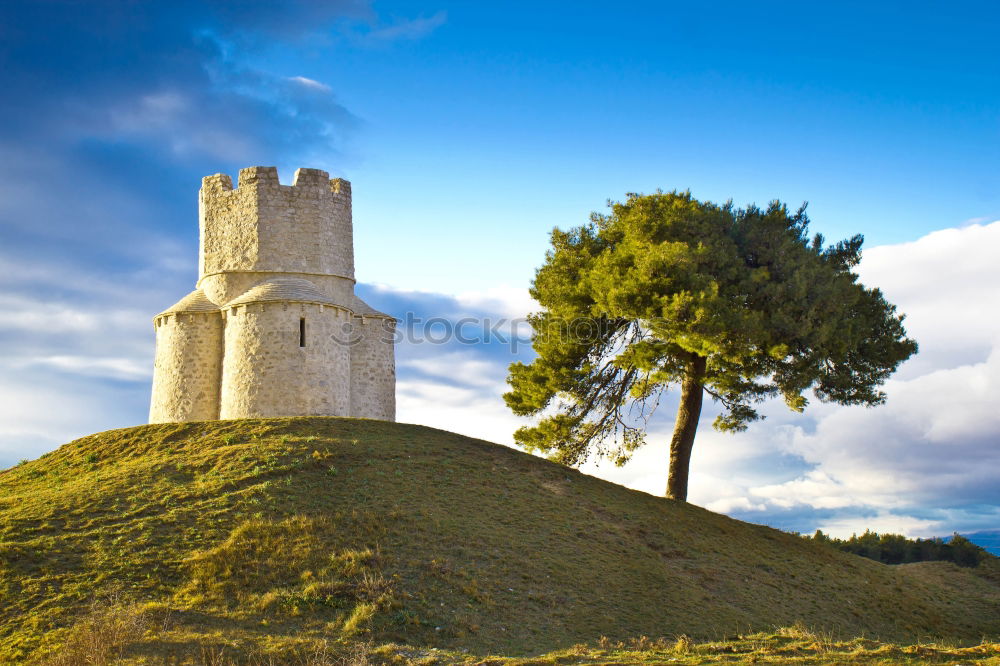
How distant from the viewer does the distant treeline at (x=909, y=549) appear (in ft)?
111

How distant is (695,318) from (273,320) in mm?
13514

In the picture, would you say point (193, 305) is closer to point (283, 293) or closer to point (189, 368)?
point (189, 368)

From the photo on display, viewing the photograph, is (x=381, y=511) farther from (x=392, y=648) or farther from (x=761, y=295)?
(x=761, y=295)

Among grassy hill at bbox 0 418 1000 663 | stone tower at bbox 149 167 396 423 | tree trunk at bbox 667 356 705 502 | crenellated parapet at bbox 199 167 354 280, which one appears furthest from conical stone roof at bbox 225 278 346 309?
tree trunk at bbox 667 356 705 502

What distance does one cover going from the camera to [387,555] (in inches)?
695

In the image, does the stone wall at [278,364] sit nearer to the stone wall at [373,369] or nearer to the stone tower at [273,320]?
the stone tower at [273,320]

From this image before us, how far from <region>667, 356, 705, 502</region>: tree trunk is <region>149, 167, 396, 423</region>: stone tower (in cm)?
1056

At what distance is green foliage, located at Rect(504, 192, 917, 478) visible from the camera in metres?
24.6

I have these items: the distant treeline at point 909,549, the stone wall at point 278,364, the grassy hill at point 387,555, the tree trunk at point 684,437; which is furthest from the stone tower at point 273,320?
the distant treeline at point 909,549

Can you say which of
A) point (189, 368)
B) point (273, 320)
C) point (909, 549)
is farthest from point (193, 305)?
point (909, 549)

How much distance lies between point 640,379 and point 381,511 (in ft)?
35.7

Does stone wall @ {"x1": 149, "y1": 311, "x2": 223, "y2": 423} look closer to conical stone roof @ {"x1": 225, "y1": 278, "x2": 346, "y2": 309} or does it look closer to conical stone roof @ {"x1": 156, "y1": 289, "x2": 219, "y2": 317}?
conical stone roof @ {"x1": 156, "y1": 289, "x2": 219, "y2": 317}

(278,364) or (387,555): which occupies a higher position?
(278,364)

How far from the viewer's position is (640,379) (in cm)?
2748
